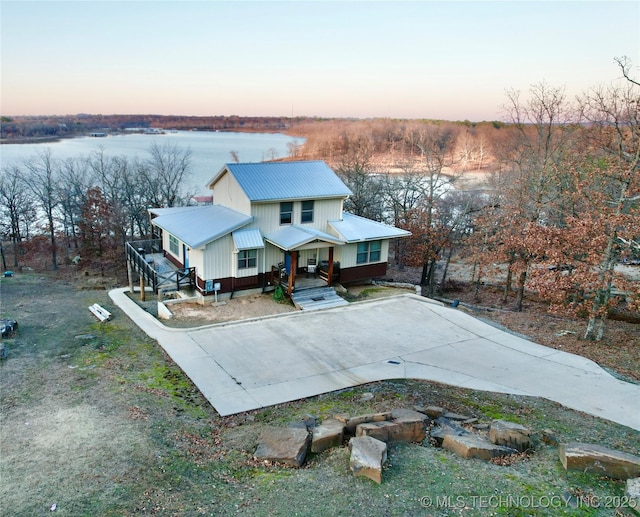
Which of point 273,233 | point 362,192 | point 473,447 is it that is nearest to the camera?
point 473,447

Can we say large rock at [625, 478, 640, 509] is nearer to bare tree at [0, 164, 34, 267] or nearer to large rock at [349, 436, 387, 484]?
large rock at [349, 436, 387, 484]

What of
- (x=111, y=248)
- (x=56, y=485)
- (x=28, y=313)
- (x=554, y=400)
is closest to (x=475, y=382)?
(x=554, y=400)

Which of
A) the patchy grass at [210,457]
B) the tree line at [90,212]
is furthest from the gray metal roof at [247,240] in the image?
the tree line at [90,212]

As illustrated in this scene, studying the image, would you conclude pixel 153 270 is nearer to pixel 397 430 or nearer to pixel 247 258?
pixel 247 258

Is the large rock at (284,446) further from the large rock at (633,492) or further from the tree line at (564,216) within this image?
the tree line at (564,216)

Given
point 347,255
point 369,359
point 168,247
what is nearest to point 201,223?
point 168,247

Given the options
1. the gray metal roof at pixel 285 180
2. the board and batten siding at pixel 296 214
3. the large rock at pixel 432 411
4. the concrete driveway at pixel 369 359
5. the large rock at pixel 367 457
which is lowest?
the concrete driveway at pixel 369 359
